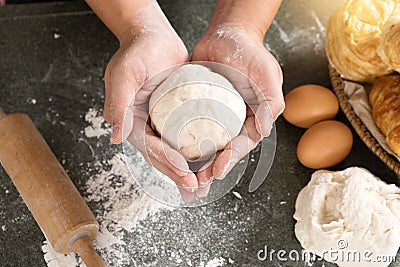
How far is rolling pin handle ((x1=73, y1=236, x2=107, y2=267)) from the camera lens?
4.55 feet

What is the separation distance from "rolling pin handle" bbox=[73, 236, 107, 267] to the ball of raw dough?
304mm

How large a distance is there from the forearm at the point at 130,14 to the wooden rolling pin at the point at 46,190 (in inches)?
13.6

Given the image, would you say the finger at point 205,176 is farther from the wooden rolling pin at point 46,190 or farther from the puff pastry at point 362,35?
the puff pastry at point 362,35

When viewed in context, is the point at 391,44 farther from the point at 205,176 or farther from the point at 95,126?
the point at 95,126

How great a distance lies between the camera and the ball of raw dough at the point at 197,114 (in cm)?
139

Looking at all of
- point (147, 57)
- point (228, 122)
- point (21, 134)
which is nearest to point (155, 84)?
point (147, 57)

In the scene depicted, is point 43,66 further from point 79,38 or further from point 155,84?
point 155,84

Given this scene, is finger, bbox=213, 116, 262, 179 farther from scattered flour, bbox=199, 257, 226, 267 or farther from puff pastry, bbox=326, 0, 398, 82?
puff pastry, bbox=326, 0, 398, 82

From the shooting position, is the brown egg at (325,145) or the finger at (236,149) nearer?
the finger at (236,149)

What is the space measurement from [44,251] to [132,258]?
8.5 inches

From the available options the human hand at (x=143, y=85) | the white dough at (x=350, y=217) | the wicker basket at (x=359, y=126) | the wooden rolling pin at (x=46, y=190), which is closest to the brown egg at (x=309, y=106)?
the wicker basket at (x=359, y=126)

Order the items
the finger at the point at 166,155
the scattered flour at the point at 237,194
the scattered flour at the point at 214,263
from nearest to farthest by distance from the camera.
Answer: the finger at the point at 166,155, the scattered flour at the point at 214,263, the scattered flour at the point at 237,194

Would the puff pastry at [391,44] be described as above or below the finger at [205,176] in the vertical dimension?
below

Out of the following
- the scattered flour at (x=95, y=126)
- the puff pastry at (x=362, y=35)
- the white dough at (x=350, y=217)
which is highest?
the scattered flour at (x=95, y=126)
